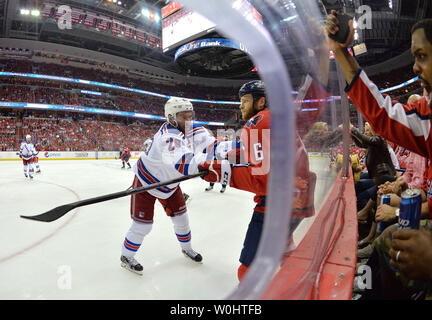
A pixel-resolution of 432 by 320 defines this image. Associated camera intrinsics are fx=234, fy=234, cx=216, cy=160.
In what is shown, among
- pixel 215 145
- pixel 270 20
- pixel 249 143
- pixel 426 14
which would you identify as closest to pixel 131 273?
pixel 215 145

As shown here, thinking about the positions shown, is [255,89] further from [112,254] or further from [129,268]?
[112,254]

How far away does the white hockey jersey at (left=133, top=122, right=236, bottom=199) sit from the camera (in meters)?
1.38

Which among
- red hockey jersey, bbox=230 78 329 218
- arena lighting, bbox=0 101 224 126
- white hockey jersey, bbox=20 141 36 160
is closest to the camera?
red hockey jersey, bbox=230 78 329 218

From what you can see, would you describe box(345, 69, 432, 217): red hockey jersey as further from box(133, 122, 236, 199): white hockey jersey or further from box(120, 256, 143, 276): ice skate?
box(120, 256, 143, 276): ice skate

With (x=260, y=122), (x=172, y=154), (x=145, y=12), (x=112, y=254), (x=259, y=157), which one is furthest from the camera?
(x=145, y=12)

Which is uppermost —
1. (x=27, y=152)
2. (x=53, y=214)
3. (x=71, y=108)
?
(x=71, y=108)

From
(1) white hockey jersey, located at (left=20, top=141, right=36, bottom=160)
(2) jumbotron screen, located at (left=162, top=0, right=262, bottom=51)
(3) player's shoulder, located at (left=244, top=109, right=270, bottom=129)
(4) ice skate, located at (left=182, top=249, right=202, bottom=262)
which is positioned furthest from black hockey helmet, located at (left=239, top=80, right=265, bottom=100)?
(2) jumbotron screen, located at (left=162, top=0, right=262, bottom=51)

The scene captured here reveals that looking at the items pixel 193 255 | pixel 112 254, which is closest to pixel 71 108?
pixel 112 254

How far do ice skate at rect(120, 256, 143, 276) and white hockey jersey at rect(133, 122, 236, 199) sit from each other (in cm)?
53

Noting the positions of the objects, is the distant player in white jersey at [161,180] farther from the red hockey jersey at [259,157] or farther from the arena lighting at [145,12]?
the arena lighting at [145,12]

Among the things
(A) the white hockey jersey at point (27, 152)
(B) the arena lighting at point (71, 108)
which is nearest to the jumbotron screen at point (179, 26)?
(A) the white hockey jersey at point (27, 152)

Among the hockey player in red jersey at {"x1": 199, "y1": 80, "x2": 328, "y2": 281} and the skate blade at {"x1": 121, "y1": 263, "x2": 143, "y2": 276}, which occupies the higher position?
the hockey player in red jersey at {"x1": 199, "y1": 80, "x2": 328, "y2": 281}

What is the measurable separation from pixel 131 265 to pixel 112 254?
0.42 m

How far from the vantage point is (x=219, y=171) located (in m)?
1.03
